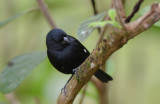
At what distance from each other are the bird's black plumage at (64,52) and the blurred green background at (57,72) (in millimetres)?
282

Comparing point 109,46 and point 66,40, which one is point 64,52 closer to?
point 66,40

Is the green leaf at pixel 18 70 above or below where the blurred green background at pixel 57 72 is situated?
above

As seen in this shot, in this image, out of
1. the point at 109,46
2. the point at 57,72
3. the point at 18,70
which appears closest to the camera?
the point at 109,46

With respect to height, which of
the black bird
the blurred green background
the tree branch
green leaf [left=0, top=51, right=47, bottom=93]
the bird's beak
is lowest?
the blurred green background

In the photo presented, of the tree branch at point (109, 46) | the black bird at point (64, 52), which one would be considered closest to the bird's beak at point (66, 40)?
the black bird at point (64, 52)

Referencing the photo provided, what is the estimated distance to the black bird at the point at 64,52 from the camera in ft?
8.89

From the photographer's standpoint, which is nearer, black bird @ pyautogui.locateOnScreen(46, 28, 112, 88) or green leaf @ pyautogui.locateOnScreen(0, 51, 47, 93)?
green leaf @ pyautogui.locateOnScreen(0, 51, 47, 93)

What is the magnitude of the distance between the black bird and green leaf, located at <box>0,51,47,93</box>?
0.72ft

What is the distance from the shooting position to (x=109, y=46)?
4.60ft

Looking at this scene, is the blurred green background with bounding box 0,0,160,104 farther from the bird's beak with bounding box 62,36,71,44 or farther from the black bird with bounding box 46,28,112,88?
the bird's beak with bounding box 62,36,71,44

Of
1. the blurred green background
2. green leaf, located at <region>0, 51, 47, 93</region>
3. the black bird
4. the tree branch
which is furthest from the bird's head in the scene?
the tree branch

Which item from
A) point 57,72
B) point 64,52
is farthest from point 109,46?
point 57,72

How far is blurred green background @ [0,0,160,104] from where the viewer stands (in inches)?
132

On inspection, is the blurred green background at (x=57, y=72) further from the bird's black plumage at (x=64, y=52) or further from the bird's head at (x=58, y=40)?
the bird's head at (x=58, y=40)
